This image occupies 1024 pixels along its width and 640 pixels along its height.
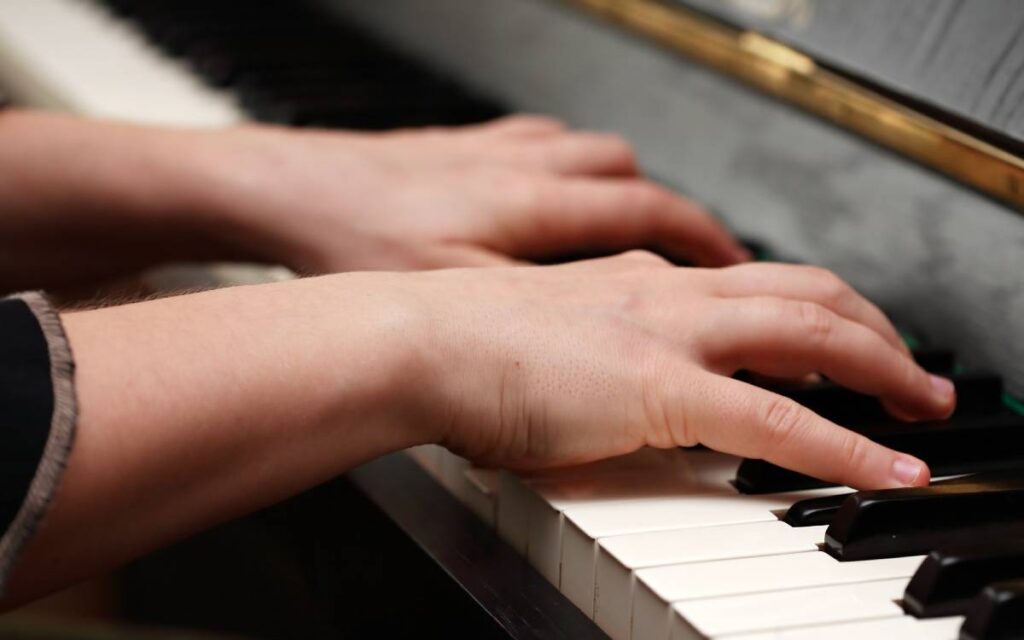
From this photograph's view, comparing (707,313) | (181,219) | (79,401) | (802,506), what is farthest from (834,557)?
(181,219)

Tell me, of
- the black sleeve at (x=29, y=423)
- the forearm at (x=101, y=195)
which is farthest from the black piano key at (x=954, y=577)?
the forearm at (x=101, y=195)

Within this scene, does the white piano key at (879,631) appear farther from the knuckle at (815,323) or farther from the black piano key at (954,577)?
the knuckle at (815,323)

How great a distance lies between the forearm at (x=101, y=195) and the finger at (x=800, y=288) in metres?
0.49

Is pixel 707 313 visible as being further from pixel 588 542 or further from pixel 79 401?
pixel 79 401

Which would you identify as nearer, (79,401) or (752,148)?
(79,401)

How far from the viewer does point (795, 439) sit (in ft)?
2.20

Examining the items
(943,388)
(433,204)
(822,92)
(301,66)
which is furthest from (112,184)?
(943,388)

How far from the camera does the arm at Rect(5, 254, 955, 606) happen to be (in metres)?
0.59

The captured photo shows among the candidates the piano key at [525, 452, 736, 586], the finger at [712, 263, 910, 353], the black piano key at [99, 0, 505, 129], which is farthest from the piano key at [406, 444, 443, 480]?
the black piano key at [99, 0, 505, 129]

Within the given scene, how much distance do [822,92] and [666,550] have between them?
0.49 metres

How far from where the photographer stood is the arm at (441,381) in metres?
0.59

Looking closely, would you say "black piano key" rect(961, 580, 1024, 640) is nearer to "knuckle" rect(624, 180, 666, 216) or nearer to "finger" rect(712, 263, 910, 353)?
"finger" rect(712, 263, 910, 353)

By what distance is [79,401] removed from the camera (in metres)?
0.57

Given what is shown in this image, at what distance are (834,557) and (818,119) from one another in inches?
18.8
